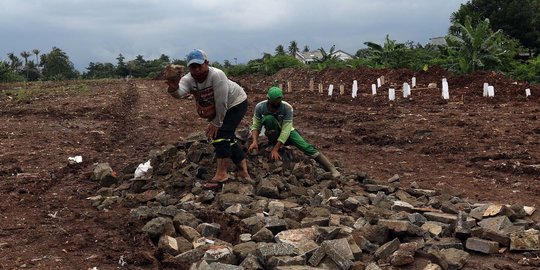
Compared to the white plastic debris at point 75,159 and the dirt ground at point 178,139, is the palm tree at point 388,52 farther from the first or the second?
the white plastic debris at point 75,159

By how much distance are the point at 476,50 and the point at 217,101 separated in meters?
15.2

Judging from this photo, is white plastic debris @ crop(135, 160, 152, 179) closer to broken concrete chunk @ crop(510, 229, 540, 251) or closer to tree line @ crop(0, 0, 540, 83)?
broken concrete chunk @ crop(510, 229, 540, 251)

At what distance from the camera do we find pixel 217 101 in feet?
16.7

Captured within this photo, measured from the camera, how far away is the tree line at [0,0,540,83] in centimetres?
1815

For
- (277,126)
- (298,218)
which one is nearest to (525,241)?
(298,218)

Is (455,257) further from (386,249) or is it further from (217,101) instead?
(217,101)

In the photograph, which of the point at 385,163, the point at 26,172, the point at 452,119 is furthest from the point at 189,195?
the point at 452,119

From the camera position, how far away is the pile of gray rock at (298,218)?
3.49m

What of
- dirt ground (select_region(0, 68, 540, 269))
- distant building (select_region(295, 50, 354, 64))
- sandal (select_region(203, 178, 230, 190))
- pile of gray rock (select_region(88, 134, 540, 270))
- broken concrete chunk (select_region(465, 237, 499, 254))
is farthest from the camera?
distant building (select_region(295, 50, 354, 64))

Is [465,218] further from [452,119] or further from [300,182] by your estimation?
[452,119]

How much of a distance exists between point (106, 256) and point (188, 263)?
636 millimetres

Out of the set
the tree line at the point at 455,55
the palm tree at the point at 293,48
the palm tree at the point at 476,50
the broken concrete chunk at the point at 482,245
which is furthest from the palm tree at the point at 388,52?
the palm tree at the point at 293,48

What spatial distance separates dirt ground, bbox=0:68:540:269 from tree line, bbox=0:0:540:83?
1.95 m

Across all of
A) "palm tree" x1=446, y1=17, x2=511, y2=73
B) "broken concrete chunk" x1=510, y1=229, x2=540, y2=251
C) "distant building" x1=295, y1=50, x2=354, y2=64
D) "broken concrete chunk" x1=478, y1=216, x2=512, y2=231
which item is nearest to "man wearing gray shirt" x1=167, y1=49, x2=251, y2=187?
"broken concrete chunk" x1=478, y1=216, x2=512, y2=231
